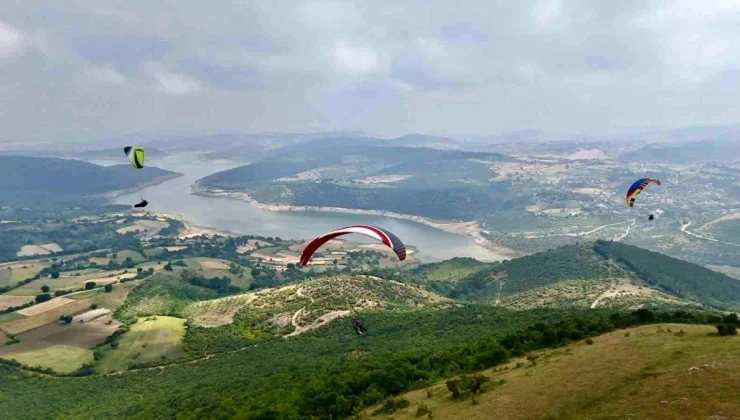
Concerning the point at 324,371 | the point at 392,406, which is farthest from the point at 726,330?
the point at 324,371

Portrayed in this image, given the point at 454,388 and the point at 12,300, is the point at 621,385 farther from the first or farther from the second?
the point at 12,300

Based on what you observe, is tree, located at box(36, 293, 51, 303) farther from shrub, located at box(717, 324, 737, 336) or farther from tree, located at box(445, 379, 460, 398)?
shrub, located at box(717, 324, 737, 336)

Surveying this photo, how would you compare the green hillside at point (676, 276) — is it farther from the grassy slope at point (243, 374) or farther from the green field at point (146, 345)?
the green field at point (146, 345)

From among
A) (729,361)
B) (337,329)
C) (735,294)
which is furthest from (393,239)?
(735,294)

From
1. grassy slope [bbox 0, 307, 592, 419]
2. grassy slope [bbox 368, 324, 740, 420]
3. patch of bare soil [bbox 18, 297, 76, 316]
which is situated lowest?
patch of bare soil [bbox 18, 297, 76, 316]

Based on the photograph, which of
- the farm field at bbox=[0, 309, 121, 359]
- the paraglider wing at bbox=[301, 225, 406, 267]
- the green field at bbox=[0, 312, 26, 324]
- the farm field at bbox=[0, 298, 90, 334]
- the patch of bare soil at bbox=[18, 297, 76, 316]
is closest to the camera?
the paraglider wing at bbox=[301, 225, 406, 267]

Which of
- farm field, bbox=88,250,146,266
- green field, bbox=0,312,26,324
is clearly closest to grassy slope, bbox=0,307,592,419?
green field, bbox=0,312,26,324
